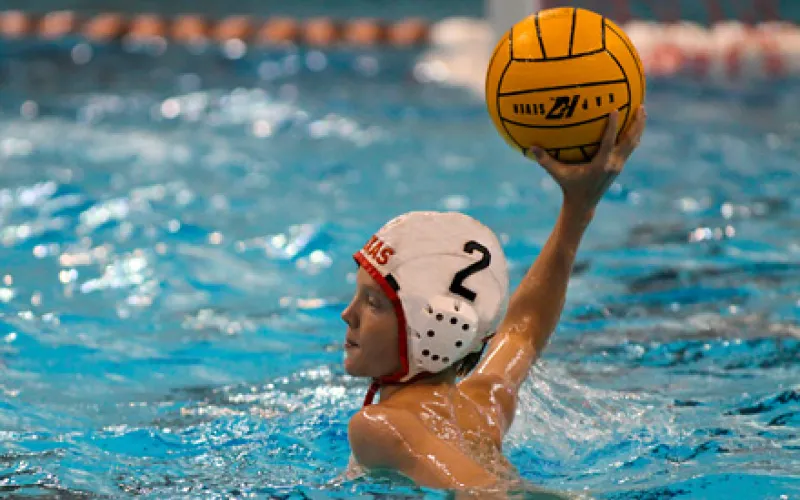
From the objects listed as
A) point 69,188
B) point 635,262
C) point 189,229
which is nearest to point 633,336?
point 635,262

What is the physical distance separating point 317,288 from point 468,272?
2.99 meters

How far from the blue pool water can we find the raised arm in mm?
350

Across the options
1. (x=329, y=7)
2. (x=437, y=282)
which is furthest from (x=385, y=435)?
(x=329, y=7)

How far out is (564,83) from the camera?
2787 mm

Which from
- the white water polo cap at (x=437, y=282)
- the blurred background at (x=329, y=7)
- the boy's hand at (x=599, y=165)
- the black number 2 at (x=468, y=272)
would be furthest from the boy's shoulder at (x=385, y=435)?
the blurred background at (x=329, y=7)

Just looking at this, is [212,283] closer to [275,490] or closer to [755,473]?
[275,490]

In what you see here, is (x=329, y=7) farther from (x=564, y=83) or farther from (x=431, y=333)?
(x=431, y=333)

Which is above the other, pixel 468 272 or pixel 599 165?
pixel 599 165

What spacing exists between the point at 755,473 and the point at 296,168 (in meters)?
5.66

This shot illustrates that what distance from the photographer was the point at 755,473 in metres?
3.01

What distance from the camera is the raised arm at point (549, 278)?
8.90 feet

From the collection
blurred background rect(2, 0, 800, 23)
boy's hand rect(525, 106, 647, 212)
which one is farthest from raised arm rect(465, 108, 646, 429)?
blurred background rect(2, 0, 800, 23)

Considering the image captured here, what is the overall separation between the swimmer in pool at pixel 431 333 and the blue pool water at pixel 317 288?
0.13m

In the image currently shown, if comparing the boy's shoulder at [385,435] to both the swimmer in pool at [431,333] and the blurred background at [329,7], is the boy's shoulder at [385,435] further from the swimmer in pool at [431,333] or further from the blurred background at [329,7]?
the blurred background at [329,7]
